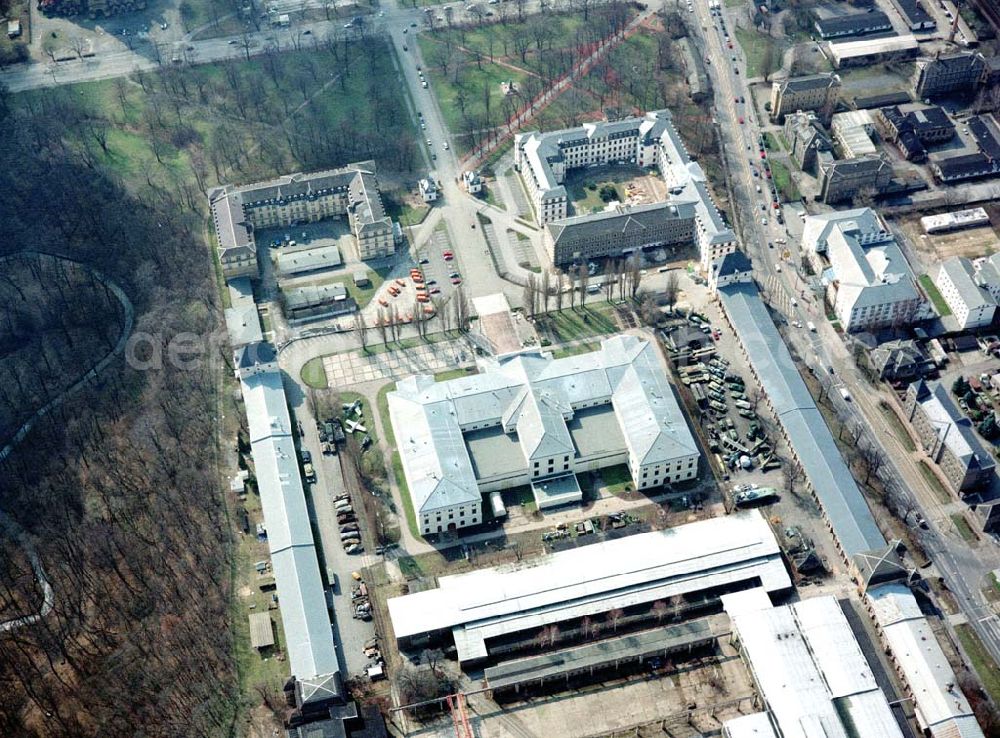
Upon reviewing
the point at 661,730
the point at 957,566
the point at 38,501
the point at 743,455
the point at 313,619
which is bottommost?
the point at 661,730

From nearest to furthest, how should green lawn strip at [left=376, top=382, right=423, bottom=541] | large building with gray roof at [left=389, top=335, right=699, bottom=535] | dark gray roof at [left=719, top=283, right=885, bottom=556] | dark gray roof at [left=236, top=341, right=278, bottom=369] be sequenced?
dark gray roof at [left=719, top=283, right=885, bottom=556] < large building with gray roof at [left=389, top=335, right=699, bottom=535] < green lawn strip at [left=376, top=382, right=423, bottom=541] < dark gray roof at [left=236, top=341, right=278, bottom=369]

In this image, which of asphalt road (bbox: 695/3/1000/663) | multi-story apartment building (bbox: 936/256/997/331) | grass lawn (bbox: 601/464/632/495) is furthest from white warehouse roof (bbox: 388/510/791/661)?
multi-story apartment building (bbox: 936/256/997/331)

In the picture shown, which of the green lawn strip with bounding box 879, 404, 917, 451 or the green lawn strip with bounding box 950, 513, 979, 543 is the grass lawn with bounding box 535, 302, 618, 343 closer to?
the green lawn strip with bounding box 879, 404, 917, 451

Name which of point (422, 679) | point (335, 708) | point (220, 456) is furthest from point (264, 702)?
point (220, 456)

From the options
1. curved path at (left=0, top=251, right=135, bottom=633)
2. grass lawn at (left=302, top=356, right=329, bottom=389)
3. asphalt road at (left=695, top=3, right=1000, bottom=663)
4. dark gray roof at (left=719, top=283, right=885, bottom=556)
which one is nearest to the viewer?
asphalt road at (left=695, top=3, right=1000, bottom=663)

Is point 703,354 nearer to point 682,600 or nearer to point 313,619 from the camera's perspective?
point 682,600

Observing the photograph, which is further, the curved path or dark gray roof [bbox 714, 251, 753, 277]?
dark gray roof [bbox 714, 251, 753, 277]

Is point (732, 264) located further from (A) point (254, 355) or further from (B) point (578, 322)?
(A) point (254, 355)
